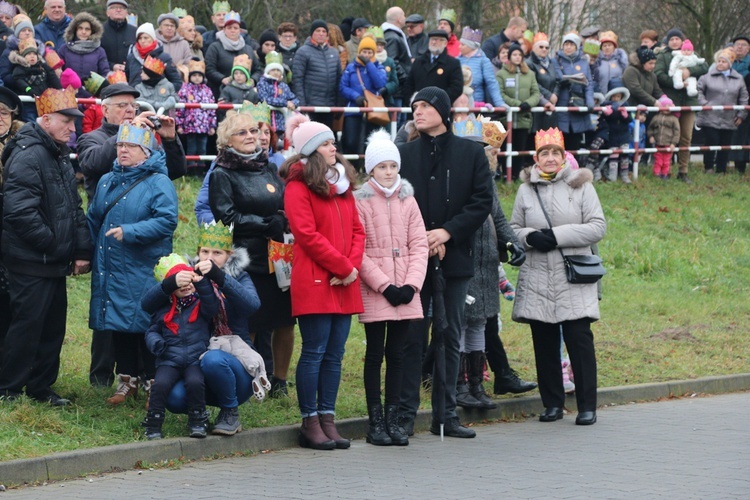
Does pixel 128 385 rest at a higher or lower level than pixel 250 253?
lower

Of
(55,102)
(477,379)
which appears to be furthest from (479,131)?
(55,102)

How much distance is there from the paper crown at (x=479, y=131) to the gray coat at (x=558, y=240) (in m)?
0.48

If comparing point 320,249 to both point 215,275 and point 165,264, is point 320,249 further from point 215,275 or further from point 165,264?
point 165,264

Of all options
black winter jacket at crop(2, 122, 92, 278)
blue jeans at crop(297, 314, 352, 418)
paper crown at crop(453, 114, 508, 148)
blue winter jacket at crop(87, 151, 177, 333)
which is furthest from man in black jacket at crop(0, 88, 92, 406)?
paper crown at crop(453, 114, 508, 148)

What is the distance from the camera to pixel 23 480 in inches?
303

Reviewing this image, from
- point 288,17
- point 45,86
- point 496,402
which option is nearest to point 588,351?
point 496,402

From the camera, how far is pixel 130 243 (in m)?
9.16

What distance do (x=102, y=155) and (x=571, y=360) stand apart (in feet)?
12.9

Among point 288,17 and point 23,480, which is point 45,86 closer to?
point 23,480

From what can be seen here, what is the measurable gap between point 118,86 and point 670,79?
14880mm

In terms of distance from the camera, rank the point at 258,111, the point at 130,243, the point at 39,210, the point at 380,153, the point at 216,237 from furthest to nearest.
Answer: the point at 258,111, the point at 380,153, the point at 130,243, the point at 39,210, the point at 216,237

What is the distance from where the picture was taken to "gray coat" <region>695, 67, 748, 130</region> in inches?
896

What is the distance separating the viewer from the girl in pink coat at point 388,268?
9.16 metres

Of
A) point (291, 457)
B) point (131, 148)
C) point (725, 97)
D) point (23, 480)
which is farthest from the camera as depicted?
point (725, 97)
